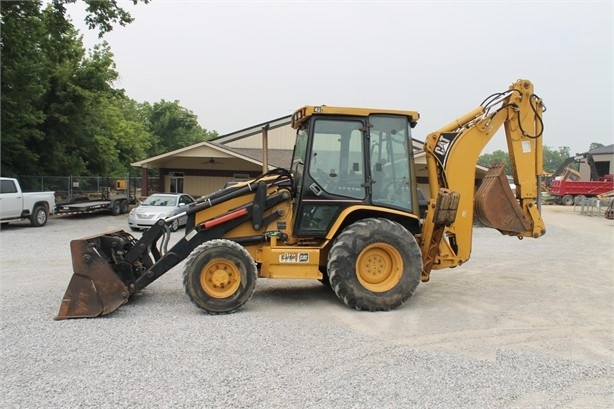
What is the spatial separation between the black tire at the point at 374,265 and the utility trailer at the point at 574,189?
35616 mm

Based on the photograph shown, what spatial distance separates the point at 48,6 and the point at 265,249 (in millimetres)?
16524

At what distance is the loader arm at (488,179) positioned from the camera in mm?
7207

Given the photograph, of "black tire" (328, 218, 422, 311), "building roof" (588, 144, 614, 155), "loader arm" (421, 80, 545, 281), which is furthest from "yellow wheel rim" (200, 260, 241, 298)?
"building roof" (588, 144, 614, 155)

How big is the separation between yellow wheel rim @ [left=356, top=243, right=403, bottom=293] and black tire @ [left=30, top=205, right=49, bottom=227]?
617 inches

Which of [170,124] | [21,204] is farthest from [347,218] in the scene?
[170,124]

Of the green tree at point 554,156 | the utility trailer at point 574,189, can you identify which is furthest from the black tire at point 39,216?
the green tree at point 554,156

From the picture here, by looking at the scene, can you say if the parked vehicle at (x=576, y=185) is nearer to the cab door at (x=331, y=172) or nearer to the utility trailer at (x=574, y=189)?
the utility trailer at (x=574, y=189)

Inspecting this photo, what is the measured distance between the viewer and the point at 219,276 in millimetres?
6469

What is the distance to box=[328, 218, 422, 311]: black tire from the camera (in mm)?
6543

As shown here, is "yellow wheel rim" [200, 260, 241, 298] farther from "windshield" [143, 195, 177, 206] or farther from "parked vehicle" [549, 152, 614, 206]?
"parked vehicle" [549, 152, 614, 206]

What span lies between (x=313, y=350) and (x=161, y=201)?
16.0 m

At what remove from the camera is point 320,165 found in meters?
6.82

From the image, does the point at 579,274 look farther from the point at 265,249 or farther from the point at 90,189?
the point at 90,189

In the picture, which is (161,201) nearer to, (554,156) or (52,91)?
(52,91)
